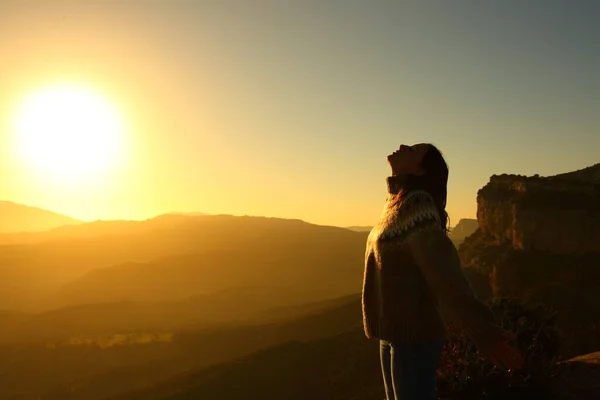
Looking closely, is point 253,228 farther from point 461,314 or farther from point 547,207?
point 461,314

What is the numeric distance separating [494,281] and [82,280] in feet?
265

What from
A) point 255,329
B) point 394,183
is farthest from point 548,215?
point 394,183

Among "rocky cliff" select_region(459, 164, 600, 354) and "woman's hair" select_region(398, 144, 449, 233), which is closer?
"woman's hair" select_region(398, 144, 449, 233)

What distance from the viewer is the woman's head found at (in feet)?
9.08

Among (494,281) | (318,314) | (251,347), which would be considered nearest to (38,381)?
(251,347)

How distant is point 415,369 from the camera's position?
2.57 m

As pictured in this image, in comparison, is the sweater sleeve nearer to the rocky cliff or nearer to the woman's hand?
the woman's hand

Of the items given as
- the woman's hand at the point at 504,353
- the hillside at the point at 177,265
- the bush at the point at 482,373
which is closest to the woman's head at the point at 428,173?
the woman's hand at the point at 504,353

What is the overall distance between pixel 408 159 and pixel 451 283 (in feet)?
2.67

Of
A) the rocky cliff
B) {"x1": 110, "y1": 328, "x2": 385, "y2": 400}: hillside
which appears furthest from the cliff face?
{"x1": 110, "y1": 328, "x2": 385, "y2": 400}: hillside

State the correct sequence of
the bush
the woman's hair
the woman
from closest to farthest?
the woman
the woman's hair
the bush

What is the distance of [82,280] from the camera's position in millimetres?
89688

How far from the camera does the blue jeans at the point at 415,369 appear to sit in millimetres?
2574

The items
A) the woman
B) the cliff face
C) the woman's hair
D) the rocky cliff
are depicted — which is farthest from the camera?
the cliff face
